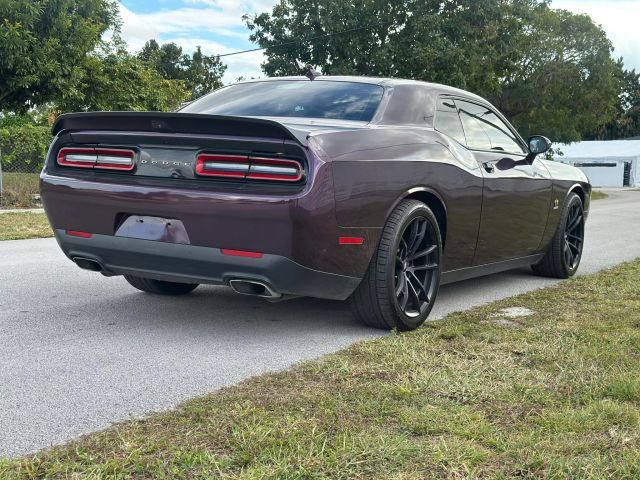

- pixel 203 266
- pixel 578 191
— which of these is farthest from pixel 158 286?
pixel 578 191

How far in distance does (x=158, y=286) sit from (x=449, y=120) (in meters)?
2.32

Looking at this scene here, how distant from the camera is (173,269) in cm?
418

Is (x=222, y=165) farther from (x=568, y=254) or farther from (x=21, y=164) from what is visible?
(x=21, y=164)

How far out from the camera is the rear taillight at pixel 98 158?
4.27 metres

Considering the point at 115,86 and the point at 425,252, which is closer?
the point at 425,252

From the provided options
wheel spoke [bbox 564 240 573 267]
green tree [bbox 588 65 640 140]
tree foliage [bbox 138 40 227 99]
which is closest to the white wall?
green tree [bbox 588 65 640 140]

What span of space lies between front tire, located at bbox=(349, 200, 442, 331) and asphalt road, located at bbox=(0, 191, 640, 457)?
186 mm

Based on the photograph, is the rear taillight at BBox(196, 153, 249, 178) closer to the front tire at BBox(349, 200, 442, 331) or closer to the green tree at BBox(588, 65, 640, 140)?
the front tire at BBox(349, 200, 442, 331)

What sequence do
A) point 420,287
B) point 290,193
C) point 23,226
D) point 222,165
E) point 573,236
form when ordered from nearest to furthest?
1. point 290,193
2. point 222,165
3. point 420,287
4. point 573,236
5. point 23,226

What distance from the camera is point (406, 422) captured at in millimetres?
2842

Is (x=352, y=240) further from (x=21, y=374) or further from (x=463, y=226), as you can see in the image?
(x=21, y=374)

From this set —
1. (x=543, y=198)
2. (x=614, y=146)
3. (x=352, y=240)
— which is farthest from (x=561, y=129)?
(x=352, y=240)

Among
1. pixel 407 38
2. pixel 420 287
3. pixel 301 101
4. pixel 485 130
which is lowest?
pixel 420 287

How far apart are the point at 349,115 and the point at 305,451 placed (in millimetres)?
2590
